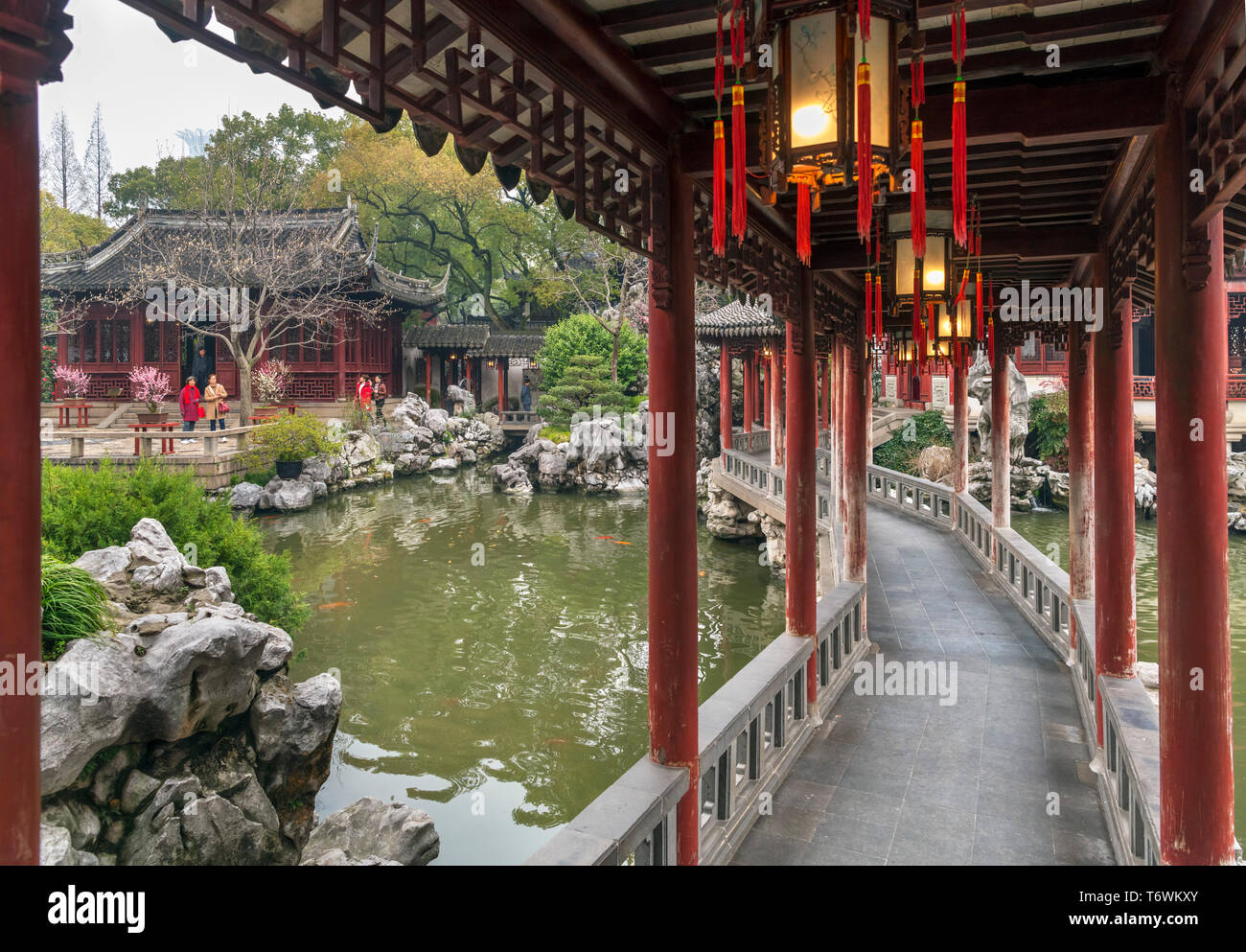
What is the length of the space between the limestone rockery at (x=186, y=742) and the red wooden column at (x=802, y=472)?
11.1 ft

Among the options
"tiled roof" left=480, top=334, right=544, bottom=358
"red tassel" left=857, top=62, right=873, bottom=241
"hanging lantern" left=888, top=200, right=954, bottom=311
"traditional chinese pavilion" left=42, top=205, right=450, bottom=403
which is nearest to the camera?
"red tassel" left=857, top=62, right=873, bottom=241

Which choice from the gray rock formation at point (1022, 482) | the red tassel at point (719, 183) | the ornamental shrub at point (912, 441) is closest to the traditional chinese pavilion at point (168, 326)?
the ornamental shrub at point (912, 441)

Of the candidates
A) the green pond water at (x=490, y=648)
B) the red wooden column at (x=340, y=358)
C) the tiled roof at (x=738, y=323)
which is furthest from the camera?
the red wooden column at (x=340, y=358)

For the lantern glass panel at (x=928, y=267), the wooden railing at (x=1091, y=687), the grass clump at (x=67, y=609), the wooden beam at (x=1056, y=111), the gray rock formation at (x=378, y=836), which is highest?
the wooden beam at (x=1056, y=111)

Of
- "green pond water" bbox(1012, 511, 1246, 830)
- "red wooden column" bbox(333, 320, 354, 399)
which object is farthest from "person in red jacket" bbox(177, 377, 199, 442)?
"green pond water" bbox(1012, 511, 1246, 830)

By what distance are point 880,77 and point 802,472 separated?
432 centimetres

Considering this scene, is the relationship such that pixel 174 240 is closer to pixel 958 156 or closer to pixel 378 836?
pixel 378 836

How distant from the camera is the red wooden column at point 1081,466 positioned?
695 cm

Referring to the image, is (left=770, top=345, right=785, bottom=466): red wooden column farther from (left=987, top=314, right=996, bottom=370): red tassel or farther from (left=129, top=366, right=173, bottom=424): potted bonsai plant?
(left=129, top=366, right=173, bottom=424): potted bonsai plant

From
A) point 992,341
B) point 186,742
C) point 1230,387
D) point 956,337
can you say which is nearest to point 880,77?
point 956,337

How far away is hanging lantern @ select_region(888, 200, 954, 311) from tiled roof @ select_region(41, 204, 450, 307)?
21495mm

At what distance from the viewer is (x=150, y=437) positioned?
1698 cm

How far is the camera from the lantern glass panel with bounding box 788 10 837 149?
6.38ft

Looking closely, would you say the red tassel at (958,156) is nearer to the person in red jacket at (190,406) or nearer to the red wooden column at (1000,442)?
the red wooden column at (1000,442)
